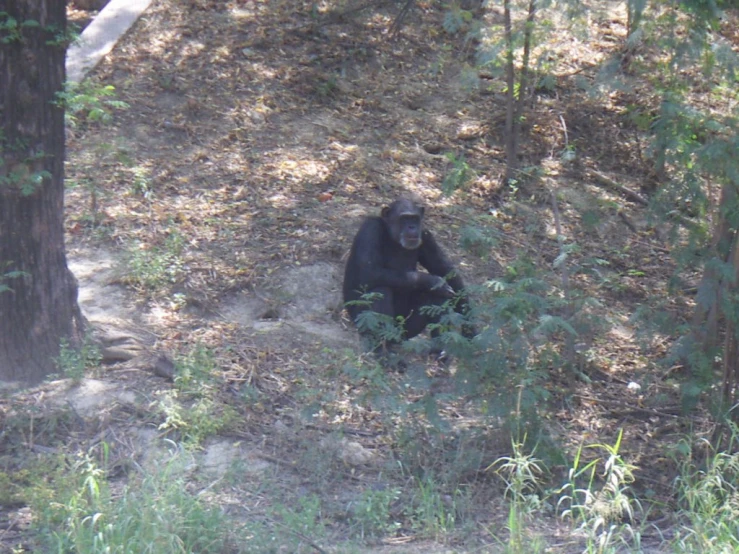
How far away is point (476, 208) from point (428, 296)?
1.85m

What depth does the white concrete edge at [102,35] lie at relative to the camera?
966cm

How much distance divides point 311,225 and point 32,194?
3.13m

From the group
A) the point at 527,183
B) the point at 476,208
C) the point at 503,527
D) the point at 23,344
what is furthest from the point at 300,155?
the point at 503,527

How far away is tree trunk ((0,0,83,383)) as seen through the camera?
5.36m

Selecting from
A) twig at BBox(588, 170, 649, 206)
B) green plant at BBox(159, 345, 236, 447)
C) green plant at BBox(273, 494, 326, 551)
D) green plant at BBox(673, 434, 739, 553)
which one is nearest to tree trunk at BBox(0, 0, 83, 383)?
green plant at BBox(159, 345, 236, 447)

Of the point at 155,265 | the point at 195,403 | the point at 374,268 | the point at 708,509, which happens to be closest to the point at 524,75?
the point at 374,268

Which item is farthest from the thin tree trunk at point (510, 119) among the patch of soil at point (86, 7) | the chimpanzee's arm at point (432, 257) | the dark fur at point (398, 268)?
the patch of soil at point (86, 7)

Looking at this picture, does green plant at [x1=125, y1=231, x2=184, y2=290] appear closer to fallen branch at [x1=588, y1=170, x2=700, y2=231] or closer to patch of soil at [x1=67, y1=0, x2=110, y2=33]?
fallen branch at [x1=588, y1=170, x2=700, y2=231]

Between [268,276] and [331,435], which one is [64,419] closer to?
[331,435]

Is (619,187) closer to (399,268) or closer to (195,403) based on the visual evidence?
(399,268)

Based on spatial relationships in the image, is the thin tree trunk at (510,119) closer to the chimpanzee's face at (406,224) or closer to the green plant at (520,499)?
the chimpanzee's face at (406,224)

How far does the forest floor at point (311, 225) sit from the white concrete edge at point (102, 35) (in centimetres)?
14

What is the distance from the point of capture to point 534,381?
17.7 feet

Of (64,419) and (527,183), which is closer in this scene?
(64,419)
